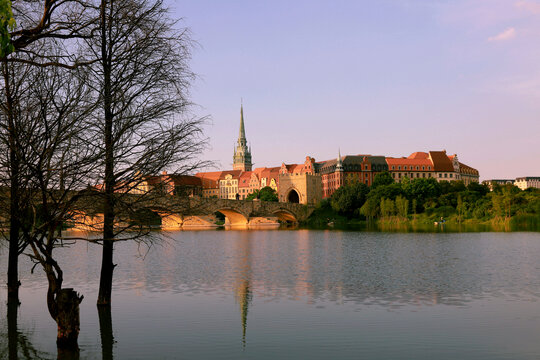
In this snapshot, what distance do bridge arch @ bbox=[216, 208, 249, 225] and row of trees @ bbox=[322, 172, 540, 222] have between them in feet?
71.6

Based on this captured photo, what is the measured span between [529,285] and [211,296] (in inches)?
473

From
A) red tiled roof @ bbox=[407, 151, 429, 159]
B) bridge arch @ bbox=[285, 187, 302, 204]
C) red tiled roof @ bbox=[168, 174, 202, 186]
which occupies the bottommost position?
red tiled roof @ bbox=[168, 174, 202, 186]

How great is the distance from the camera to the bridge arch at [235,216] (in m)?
106

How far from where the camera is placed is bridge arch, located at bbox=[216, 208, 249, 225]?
106125mm

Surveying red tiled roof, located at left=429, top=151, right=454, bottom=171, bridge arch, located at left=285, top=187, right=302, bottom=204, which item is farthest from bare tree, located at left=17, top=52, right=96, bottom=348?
red tiled roof, located at left=429, top=151, right=454, bottom=171

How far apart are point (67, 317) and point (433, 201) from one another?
10936 cm

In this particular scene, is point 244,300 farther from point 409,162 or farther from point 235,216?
point 409,162

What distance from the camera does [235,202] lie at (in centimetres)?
10412

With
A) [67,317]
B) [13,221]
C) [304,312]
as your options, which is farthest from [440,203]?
[67,317]

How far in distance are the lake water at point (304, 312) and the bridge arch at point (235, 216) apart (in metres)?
74.2

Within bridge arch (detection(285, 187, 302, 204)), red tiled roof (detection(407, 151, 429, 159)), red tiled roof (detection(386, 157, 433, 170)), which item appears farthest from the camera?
red tiled roof (detection(407, 151, 429, 159))

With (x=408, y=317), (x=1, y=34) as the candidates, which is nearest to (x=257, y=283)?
(x=408, y=317)

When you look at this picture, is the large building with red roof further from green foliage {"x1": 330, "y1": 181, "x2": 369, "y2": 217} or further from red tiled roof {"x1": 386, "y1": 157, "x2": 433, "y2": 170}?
green foliage {"x1": 330, "y1": 181, "x2": 369, "y2": 217}

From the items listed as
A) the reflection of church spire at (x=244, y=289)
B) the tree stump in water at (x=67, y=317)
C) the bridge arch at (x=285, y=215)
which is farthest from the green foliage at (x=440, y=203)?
the tree stump in water at (x=67, y=317)
